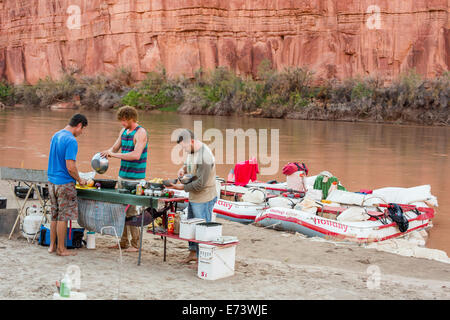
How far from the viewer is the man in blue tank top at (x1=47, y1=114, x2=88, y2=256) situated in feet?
21.4

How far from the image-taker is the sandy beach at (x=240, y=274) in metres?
5.49

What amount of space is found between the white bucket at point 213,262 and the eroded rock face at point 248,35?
149 feet

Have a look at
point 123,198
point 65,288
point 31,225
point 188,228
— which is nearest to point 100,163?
point 123,198

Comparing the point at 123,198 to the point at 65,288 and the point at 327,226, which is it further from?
the point at 327,226

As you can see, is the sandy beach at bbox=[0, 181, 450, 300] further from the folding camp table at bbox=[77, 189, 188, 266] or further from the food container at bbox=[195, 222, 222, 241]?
the folding camp table at bbox=[77, 189, 188, 266]

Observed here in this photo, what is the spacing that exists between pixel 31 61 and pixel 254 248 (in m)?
67.8

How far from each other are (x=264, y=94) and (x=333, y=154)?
29.2 metres

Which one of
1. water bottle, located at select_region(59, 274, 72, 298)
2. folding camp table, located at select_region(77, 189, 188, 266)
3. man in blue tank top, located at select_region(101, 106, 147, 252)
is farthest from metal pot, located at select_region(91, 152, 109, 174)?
water bottle, located at select_region(59, 274, 72, 298)

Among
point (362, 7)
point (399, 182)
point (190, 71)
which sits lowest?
point (399, 182)

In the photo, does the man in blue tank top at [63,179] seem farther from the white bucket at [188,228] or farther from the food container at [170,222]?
the white bucket at [188,228]

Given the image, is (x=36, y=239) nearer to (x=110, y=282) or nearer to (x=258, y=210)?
(x=110, y=282)

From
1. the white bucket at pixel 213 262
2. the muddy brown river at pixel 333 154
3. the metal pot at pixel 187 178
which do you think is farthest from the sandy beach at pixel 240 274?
the muddy brown river at pixel 333 154
